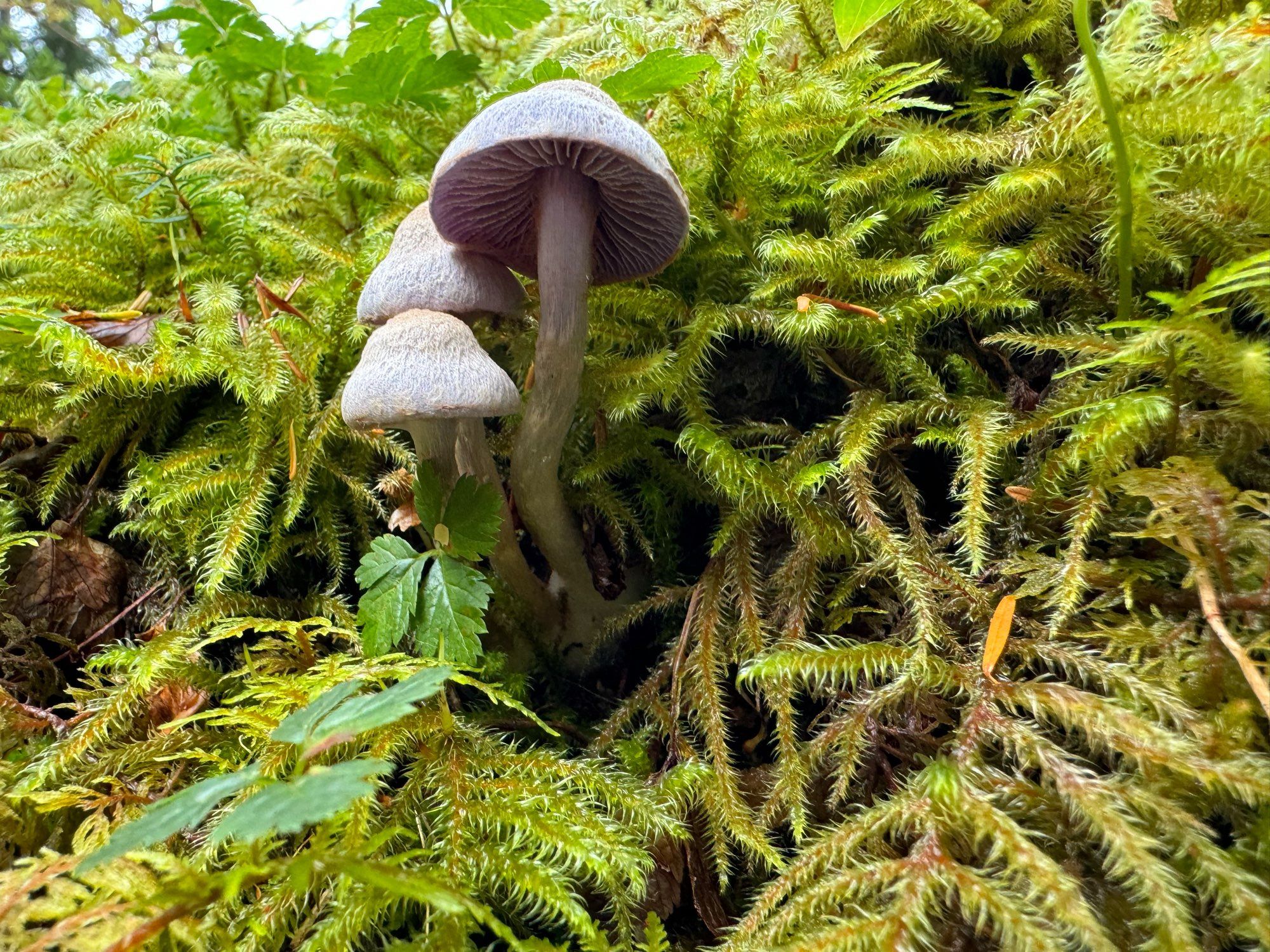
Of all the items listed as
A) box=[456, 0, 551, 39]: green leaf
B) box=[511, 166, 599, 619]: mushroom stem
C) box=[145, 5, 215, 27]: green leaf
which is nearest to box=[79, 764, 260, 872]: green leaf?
box=[511, 166, 599, 619]: mushroom stem

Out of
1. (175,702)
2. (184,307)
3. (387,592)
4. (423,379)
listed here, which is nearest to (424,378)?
(423,379)

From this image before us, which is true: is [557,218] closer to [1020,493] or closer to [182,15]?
[1020,493]

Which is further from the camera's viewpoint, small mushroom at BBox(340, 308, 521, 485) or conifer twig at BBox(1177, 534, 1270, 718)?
small mushroom at BBox(340, 308, 521, 485)

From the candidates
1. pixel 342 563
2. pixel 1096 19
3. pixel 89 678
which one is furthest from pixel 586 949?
pixel 1096 19

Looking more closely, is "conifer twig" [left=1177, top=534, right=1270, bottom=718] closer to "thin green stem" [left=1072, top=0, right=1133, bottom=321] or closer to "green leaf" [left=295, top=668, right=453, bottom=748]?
"thin green stem" [left=1072, top=0, right=1133, bottom=321]

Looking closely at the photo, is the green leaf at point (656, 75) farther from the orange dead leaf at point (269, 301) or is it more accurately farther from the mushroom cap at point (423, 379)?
the orange dead leaf at point (269, 301)
